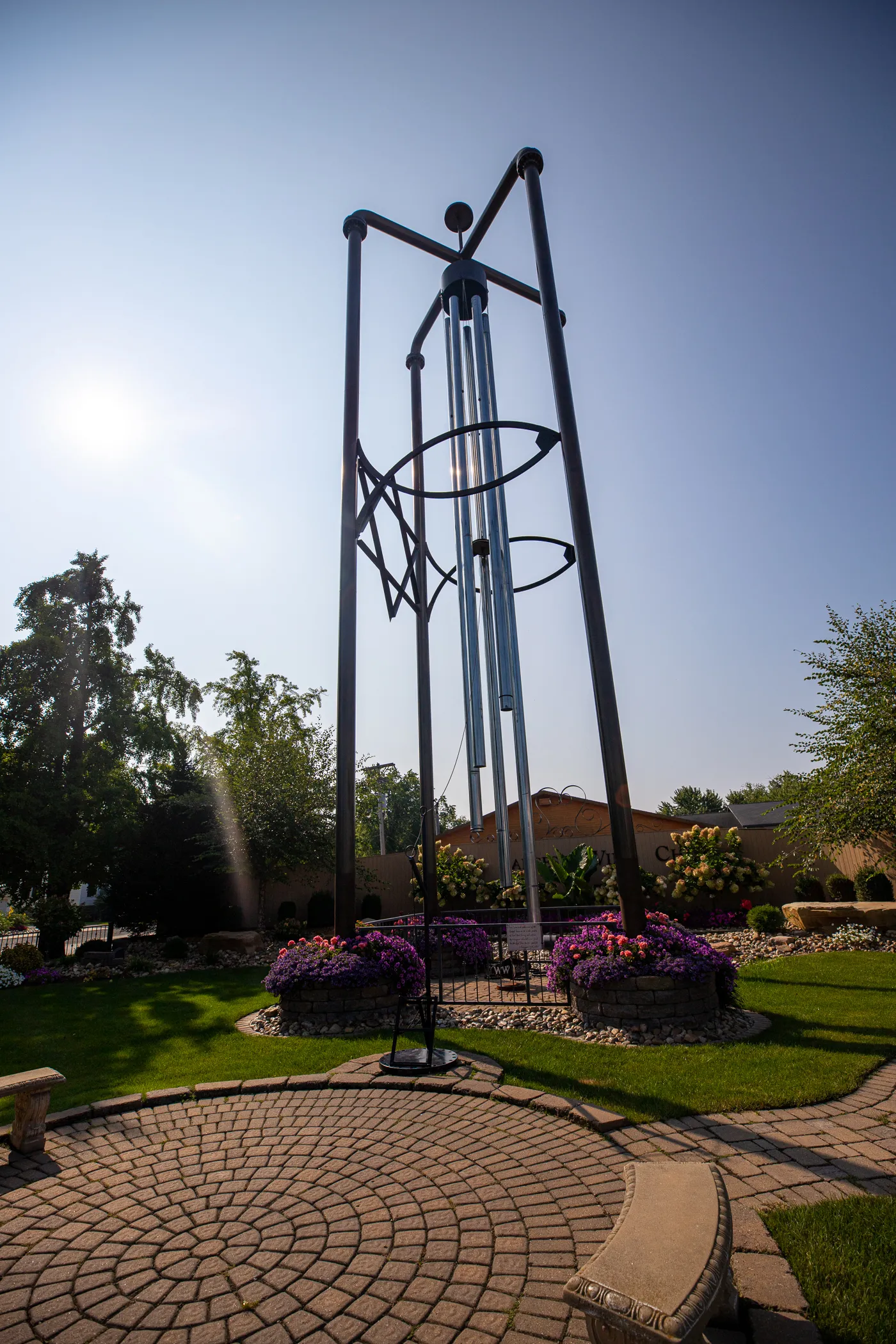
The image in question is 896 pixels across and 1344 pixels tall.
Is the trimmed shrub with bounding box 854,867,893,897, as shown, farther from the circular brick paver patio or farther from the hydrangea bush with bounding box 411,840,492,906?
the circular brick paver patio

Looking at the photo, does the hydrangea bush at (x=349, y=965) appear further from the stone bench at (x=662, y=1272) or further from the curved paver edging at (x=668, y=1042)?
the stone bench at (x=662, y=1272)

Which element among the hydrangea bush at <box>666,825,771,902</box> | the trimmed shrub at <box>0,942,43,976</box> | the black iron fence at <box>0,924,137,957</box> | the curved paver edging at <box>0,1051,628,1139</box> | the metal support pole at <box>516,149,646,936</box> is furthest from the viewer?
the black iron fence at <box>0,924,137,957</box>

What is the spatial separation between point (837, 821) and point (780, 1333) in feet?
42.7

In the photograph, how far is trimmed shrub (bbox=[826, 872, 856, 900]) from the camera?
16.0m

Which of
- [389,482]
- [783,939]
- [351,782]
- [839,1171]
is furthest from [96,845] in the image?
[839,1171]

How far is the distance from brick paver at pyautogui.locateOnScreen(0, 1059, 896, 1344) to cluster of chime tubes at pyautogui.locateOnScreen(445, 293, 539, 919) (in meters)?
6.04

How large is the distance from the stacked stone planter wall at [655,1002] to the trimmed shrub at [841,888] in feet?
36.4

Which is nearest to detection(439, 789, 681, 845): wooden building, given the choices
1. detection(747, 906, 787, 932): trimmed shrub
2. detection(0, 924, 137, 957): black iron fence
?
detection(747, 906, 787, 932): trimmed shrub

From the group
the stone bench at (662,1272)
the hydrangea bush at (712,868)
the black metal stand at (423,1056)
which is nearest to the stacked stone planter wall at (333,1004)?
the black metal stand at (423,1056)

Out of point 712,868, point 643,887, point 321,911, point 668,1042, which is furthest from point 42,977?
point 712,868

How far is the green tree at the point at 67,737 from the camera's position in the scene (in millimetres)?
18469

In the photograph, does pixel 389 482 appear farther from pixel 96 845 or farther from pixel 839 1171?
pixel 96 845

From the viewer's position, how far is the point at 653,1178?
9.14ft

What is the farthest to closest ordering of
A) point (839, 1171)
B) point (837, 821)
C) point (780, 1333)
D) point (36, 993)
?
point (837, 821)
point (36, 993)
point (839, 1171)
point (780, 1333)
